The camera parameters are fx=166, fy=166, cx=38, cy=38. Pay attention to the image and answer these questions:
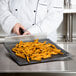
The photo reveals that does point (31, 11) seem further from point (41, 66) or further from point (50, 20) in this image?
point (41, 66)

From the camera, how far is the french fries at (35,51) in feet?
3.04

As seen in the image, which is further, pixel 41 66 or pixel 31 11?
pixel 31 11

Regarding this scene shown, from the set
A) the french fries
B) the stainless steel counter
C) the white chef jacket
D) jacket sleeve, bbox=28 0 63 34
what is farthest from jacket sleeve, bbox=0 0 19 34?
the stainless steel counter

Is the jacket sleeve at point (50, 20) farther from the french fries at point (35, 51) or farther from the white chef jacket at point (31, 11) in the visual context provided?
the french fries at point (35, 51)

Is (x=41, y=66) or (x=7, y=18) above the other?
(x=7, y=18)

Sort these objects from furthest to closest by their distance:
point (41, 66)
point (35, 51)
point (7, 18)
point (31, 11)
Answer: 1. point (31, 11)
2. point (7, 18)
3. point (35, 51)
4. point (41, 66)

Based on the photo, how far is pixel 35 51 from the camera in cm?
99

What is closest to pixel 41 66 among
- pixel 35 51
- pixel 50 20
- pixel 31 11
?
pixel 35 51

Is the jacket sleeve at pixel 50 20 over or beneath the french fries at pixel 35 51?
over

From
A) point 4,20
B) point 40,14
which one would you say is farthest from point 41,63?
point 40,14

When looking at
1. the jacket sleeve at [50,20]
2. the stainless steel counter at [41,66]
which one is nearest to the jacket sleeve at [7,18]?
the jacket sleeve at [50,20]

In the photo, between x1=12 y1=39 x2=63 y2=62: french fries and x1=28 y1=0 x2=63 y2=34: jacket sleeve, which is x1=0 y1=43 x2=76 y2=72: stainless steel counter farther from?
x1=28 y1=0 x2=63 y2=34: jacket sleeve

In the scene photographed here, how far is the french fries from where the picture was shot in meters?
0.93

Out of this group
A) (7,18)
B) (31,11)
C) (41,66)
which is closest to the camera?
(41,66)
